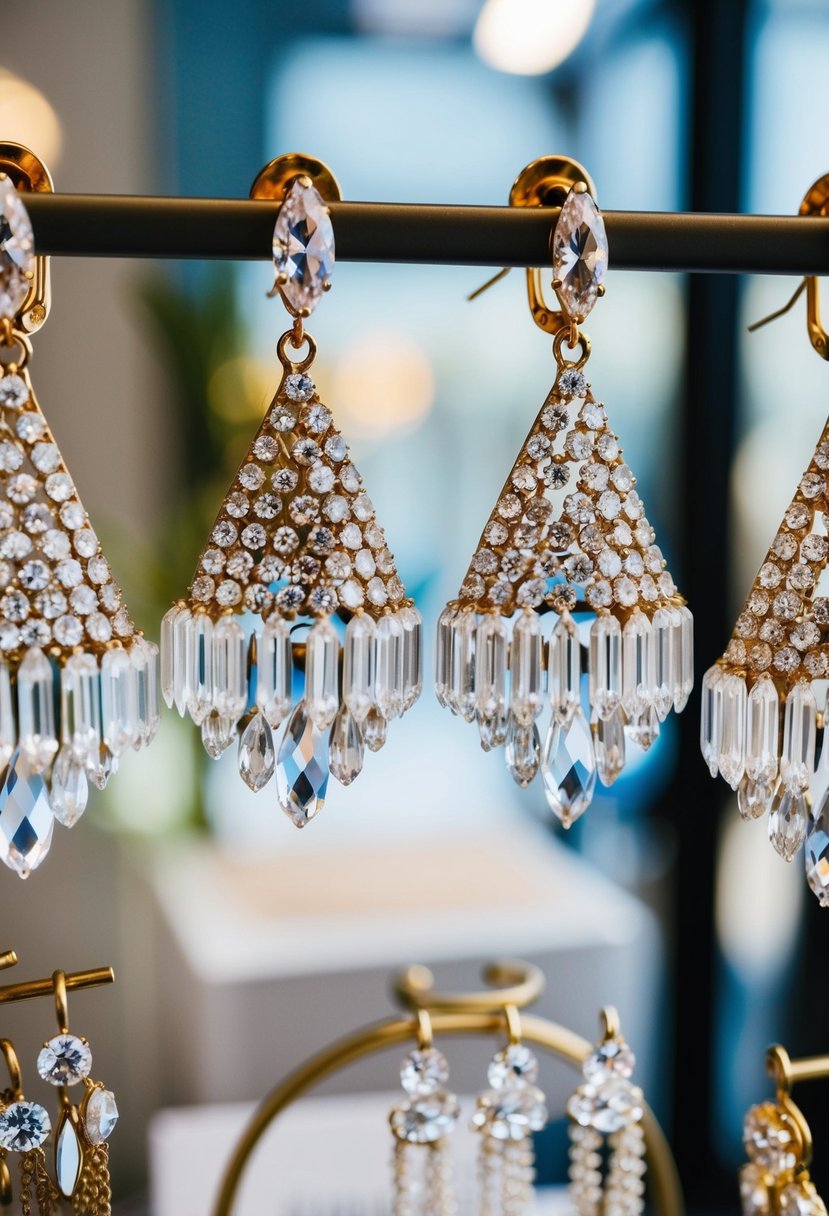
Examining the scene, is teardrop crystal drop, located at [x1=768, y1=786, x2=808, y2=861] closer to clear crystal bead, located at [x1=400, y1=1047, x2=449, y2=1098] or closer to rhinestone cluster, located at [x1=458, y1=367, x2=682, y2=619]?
rhinestone cluster, located at [x1=458, y1=367, x2=682, y2=619]

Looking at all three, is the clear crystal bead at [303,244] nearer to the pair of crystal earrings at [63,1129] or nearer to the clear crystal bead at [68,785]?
the clear crystal bead at [68,785]

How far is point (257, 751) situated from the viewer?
1.35 ft

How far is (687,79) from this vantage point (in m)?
1.97

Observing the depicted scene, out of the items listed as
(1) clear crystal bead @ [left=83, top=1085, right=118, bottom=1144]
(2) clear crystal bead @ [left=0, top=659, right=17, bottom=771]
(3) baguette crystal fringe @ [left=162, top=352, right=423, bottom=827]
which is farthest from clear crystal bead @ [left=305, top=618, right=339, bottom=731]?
(1) clear crystal bead @ [left=83, top=1085, right=118, bottom=1144]

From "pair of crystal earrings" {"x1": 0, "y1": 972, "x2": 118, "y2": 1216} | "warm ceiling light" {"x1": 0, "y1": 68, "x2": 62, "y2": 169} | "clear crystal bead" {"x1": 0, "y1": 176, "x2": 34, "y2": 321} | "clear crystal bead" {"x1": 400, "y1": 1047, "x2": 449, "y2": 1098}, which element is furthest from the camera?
"warm ceiling light" {"x1": 0, "y1": 68, "x2": 62, "y2": 169}

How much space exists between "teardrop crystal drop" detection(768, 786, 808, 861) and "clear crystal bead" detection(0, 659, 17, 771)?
0.29 meters

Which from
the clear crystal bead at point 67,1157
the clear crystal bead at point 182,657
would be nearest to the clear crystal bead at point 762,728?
the clear crystal bead at point 182,657

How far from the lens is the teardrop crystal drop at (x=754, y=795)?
44cm

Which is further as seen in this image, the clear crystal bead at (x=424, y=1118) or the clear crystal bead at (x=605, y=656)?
the clear crystal bead at (x=424, y=1118)

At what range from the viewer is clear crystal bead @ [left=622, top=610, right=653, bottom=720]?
1.36 feet

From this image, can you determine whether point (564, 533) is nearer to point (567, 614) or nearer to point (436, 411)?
point (567, 614)

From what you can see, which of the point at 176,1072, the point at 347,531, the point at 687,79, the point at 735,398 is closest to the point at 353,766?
the point at 347,531

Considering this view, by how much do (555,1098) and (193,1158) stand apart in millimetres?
689

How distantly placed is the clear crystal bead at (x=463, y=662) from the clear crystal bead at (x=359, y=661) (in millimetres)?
32
